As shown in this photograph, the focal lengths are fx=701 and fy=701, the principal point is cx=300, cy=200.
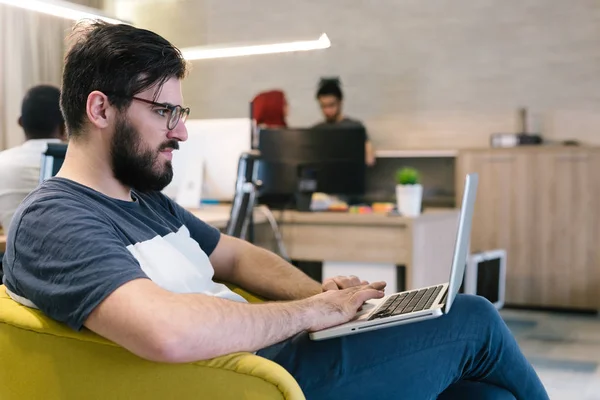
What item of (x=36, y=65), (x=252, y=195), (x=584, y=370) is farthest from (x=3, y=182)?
(x=36, y=65)

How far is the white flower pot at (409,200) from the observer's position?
3.42 metres

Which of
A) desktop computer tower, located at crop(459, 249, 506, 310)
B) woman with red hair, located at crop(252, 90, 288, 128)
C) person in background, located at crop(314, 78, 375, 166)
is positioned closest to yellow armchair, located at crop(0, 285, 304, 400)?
desktop computer tower, located at crop(459, 249, 506, 310)

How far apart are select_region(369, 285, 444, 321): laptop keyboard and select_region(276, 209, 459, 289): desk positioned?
5.52ft

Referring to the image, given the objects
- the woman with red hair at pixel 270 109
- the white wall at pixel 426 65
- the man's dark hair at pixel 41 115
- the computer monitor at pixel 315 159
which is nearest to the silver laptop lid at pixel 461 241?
the man's dark hair at pixel 41 115

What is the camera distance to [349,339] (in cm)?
139

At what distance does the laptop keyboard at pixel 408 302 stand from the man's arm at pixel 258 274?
28 centimetres

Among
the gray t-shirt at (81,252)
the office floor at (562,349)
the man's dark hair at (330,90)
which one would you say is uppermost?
the man's dark hair at (330,90)

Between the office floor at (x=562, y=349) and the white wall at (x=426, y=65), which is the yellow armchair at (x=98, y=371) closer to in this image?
the office floor at (x=562, y=349)

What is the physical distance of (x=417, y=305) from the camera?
1.42 meters

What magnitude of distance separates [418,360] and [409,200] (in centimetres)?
208

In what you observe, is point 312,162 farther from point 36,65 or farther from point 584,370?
point 36,65

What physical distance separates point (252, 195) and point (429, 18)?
9.76 ft

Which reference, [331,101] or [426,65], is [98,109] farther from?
[426,65]

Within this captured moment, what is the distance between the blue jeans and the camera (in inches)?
53.4
